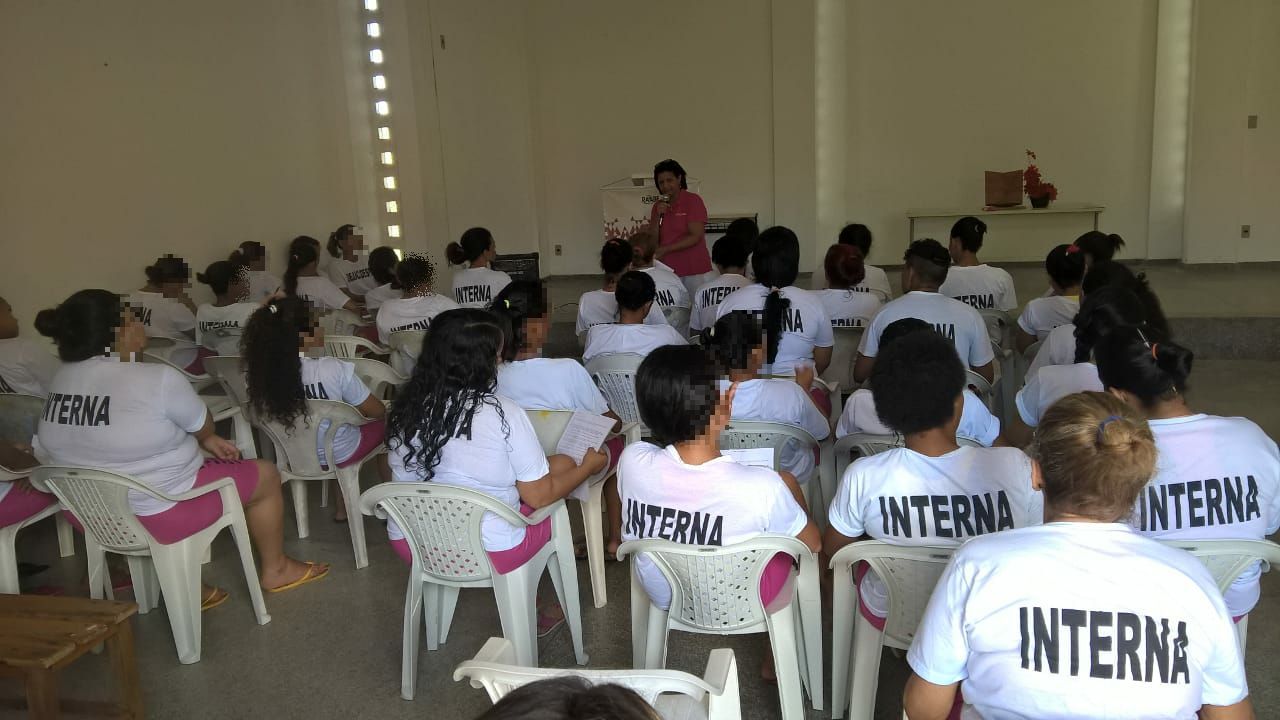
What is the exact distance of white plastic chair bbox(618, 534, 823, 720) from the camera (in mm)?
2080

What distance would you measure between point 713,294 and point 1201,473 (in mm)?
2962

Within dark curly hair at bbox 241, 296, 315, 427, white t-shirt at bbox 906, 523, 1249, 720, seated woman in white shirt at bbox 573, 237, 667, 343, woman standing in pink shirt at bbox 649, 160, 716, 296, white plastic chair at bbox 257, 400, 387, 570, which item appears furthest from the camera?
woman standing in pink shirt at bbox 649, 160, 716, 296

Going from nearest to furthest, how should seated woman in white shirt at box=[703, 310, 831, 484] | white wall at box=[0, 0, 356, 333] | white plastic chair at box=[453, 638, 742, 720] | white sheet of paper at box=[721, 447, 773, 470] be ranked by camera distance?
white plastic chair at box=[453, 638, 742, 720] → white sheet of paper at box=[721, 447, 773, 470] → seated woman in white shirt at box=[703, 310, 831, 484] → white wall at box=[0, 0, 356, 333]

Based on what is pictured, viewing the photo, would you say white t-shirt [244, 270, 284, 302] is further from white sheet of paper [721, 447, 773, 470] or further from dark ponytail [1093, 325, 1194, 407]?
dark ponytail [1093, 325, 1194, 407]

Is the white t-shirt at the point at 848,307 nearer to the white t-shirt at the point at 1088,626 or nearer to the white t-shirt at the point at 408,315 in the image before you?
the white t-shirt at the point at 408,315

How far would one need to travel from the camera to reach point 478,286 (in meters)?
5.86

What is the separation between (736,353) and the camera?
113 inches

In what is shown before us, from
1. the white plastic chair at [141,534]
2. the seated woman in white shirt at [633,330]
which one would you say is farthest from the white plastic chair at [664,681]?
the seated woman in white shirt at [633,330]

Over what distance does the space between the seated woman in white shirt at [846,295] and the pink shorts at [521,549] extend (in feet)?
7.73

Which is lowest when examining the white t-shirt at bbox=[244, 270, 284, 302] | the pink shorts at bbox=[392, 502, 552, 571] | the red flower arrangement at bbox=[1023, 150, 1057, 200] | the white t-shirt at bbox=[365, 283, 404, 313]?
the pink shorts at bbox=[392, 502, 552, 571]

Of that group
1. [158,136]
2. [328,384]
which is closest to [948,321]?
[328,384]

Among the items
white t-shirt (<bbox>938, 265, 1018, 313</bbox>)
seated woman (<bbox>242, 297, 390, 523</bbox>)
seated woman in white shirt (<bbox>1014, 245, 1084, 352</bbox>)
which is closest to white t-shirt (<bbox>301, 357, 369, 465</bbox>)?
seated woman (<bbox>242, 297, 390, 523</bbox>)

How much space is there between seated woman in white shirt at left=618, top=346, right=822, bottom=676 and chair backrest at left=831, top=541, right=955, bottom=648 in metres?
0.20

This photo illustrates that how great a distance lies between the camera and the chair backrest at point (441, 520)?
8.02 feet
